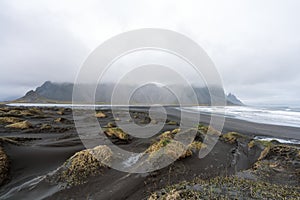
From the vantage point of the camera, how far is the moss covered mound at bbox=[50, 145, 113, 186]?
6465mm

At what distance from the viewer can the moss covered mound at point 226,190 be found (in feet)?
16.9

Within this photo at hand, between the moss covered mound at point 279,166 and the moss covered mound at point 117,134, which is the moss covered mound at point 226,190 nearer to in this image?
the moss covered mound at point 279,166

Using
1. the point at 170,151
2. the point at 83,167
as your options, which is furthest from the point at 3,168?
the point at 170,151

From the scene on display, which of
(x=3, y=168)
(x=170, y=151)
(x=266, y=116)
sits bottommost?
(x=3, y=168)

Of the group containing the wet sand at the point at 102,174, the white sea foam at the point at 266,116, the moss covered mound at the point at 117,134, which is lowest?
the wet sand at the point at 102,174

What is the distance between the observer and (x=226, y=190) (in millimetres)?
5672

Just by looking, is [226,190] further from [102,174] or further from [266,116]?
[266,116]

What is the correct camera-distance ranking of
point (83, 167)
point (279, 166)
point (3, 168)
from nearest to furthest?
point (3, 168) → point (83, 167) → point (279, 166)

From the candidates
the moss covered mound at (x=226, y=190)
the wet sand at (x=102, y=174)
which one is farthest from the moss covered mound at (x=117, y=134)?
the moss covered mound at (x=226, y=190)

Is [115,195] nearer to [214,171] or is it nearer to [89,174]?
[89,174]

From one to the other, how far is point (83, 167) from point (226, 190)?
581 cm

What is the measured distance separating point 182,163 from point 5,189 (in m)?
7.21

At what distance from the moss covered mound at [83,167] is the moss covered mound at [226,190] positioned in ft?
10.1

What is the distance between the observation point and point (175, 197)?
4863mm
